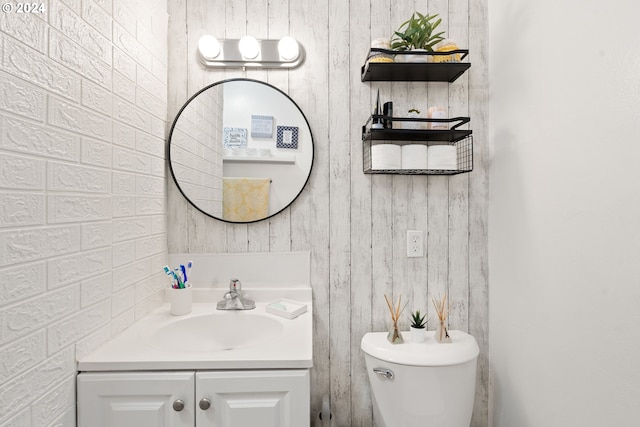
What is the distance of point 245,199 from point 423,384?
3.20 feet

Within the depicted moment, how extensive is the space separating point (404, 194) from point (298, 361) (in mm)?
845

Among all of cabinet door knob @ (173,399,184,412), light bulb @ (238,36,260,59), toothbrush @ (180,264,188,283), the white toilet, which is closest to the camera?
cabinet door knob @ (173,399,184,412)

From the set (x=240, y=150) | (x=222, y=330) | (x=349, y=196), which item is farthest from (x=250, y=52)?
(x=222, y=330)

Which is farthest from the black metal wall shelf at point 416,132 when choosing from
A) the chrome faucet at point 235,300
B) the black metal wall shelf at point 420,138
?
the chrome faucet at point 235,300

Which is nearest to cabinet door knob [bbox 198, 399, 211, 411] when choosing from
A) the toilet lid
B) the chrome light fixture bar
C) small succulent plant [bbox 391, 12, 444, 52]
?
the toilet lid

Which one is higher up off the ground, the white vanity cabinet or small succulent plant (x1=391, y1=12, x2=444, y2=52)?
small succulent plant (x1=391, y1=12, x2=444, y2=52)

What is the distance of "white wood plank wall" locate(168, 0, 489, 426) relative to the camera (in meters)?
1.49

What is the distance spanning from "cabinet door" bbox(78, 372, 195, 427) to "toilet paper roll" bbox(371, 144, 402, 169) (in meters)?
0.94

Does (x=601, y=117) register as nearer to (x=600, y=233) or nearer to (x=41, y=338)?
(x=600, y=233)

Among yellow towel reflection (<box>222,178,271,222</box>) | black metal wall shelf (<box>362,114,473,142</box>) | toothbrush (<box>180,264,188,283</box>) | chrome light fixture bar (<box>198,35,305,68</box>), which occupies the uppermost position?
chrome light fixture bar (<box>198,35,305,68</box>)

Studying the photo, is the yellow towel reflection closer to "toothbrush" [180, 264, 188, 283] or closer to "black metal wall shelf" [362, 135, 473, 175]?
"toothbrush" [180, 264, 188, 283]

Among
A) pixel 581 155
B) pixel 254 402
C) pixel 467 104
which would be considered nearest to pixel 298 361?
pixel 254 402

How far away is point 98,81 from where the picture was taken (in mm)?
1022

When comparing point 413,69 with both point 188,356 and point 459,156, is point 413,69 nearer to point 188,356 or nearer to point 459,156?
point 459,156
